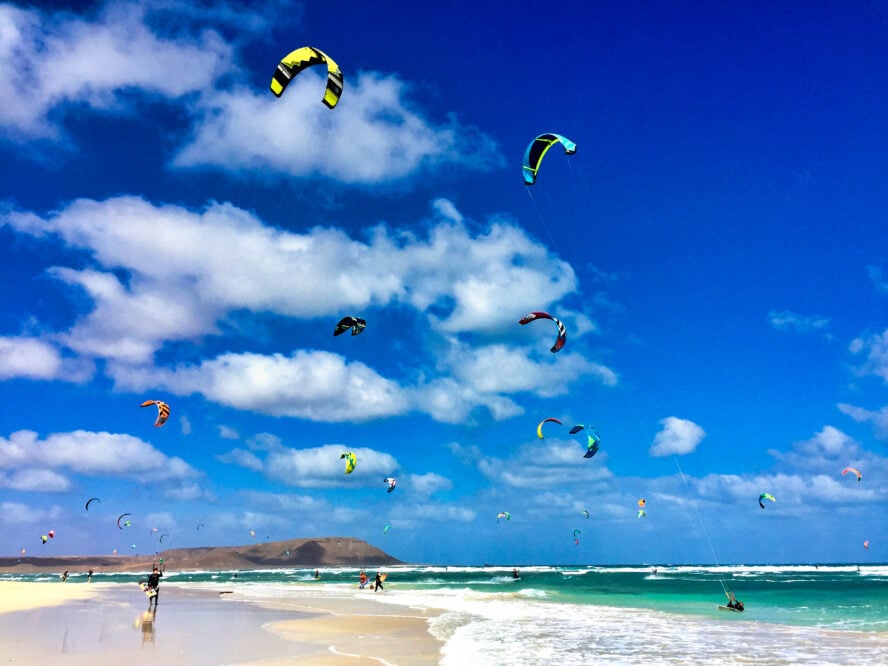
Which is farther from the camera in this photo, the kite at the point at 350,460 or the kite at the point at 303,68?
the kite at the point at 350,460

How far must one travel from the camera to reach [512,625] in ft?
69.1

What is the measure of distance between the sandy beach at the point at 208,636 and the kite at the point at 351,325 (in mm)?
9443

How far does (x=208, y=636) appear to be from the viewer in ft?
52.5

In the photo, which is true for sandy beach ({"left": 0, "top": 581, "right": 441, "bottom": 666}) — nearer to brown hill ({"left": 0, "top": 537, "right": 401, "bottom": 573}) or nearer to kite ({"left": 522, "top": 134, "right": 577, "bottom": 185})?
kite ({"left": 522, "top": 134, "right": 577, "bottom": 185})

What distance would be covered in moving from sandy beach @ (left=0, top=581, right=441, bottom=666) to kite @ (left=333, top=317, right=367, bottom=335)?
9.44 metres

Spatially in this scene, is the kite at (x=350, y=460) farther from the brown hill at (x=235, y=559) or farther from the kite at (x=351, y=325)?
the brown hill at (x=235, y=559)

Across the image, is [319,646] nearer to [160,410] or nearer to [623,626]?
[623,626]

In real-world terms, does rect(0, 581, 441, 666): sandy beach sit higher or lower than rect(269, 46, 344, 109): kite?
lower

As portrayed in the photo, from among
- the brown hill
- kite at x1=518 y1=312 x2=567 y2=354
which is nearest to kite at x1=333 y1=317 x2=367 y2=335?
kite at x1=518 y1=312 x2=567 y2=354

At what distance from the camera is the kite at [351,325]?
21672mm

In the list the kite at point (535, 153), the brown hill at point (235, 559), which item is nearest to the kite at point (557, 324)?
the kite at point (535, 153)

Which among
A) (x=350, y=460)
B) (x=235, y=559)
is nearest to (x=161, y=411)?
(x=350, y=460)

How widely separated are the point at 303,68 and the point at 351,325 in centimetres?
1069

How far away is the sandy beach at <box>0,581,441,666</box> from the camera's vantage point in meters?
12.7
